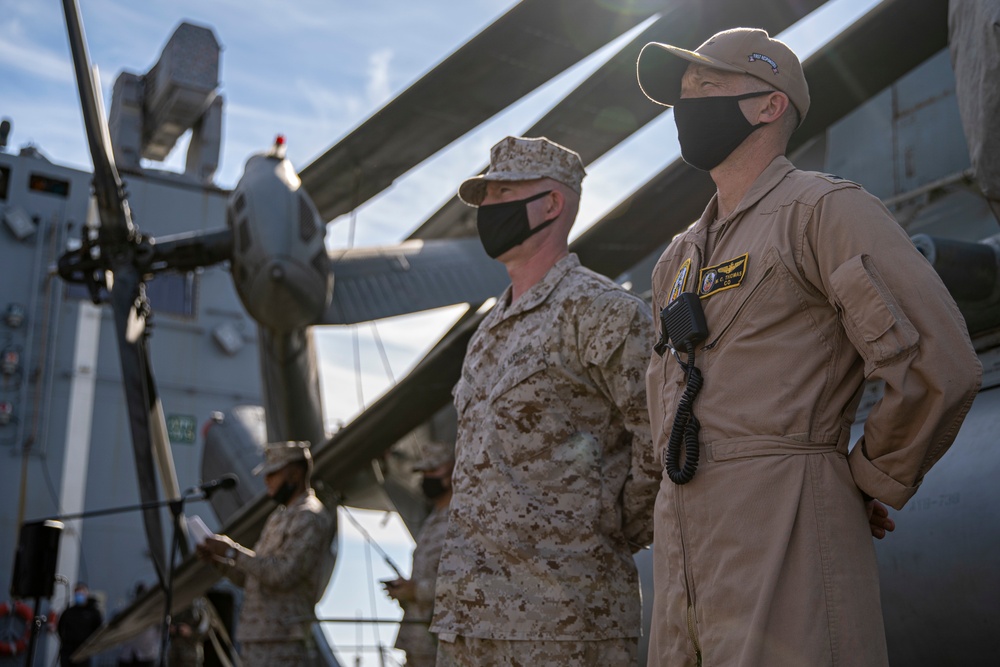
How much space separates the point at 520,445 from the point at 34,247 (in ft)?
40.4

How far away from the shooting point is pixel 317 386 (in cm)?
741

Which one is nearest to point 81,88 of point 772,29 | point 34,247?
point 772,29

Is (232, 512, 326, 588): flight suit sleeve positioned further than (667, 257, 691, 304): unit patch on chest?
Yes

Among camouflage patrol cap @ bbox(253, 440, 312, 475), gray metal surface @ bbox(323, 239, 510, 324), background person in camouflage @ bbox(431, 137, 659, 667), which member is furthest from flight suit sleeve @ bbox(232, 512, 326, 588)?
background person in camouflage @ bbox(431, 137, 659, 667)

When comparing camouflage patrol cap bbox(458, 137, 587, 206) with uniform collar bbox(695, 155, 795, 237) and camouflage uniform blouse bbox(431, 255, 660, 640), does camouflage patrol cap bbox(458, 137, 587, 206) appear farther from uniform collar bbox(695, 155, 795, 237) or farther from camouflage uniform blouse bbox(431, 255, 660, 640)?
uniform collar bbox(695, 155, 795, 237)

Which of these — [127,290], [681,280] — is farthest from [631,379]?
[127,290]

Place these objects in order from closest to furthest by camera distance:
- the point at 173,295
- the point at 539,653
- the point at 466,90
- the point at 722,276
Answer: the point at 722,276 → the point at 539,653 → the point at 466,90 → the point at 173,295

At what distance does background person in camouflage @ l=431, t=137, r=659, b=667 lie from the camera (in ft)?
7.68

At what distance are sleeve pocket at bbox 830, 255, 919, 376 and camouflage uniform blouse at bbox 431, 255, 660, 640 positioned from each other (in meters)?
0.81

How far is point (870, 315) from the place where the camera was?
1.61m

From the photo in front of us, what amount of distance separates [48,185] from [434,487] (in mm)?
10412

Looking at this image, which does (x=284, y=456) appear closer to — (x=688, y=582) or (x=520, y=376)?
(x=520, y=376)

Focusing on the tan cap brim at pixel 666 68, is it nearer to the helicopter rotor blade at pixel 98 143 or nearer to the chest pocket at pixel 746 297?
the chest pocket at pixel 746 297

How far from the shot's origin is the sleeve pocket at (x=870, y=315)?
1.58m
